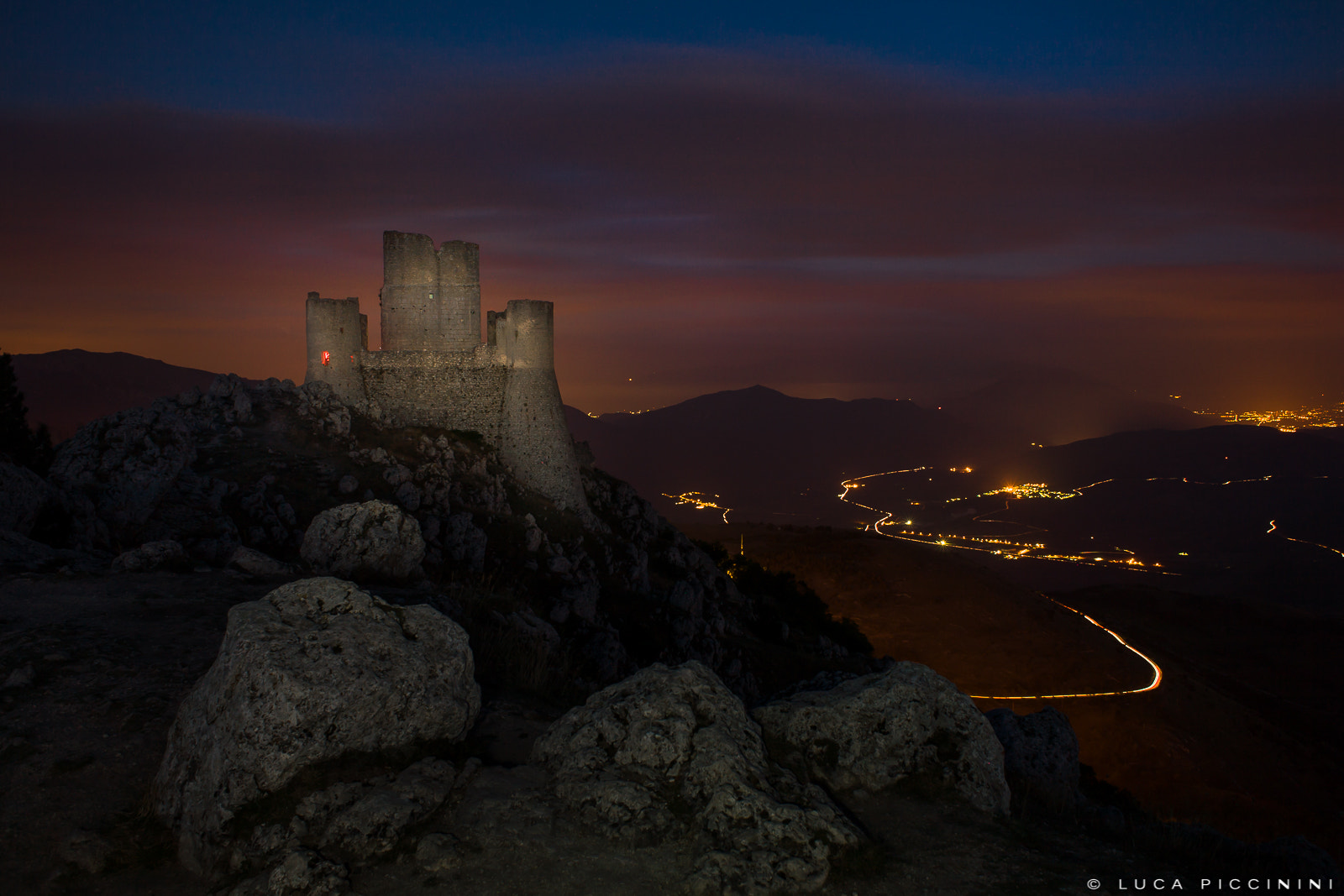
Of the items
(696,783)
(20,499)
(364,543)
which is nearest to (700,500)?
(20,499)

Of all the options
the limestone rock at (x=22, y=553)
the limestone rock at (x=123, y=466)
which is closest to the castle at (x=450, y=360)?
the limestone rock at (x=123, y=466)

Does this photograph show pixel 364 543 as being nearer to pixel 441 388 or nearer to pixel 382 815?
pixel 382 815

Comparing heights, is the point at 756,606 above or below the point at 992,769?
below

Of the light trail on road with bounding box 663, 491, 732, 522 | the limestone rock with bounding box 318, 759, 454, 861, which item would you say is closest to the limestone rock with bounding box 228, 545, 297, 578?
the limestone rock with bounding box 318, 759, 454, 861

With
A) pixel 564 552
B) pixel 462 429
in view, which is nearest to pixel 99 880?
pixel 564 552

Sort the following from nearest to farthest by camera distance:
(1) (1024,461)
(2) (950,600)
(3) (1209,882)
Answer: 1. (3) (1209,882)
2. (2) (950,600)
3. (1) (1024,461)

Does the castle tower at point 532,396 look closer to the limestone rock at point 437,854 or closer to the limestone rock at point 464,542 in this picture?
the limestone rock at point 464,542

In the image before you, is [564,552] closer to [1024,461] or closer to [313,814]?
[313,814]
